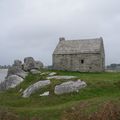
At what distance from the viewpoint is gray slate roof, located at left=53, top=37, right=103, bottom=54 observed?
57.5 m

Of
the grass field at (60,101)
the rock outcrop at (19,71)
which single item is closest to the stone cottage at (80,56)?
the rock outcrop at (19,71)

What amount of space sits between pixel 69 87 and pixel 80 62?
2612cm

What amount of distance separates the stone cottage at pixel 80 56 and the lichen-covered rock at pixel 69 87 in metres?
24.1

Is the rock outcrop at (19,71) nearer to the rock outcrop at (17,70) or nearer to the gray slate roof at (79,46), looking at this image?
the rock outcrop at (17,70)

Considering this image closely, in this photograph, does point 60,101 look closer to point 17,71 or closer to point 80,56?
point 17,71

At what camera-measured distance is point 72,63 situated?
5859 cm

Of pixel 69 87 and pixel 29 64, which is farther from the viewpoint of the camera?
pixel 29 64

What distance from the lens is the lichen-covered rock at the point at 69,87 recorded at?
3148cm

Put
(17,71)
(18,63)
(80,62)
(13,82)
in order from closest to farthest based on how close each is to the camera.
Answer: (13,82)
(17,71)
(18,63)
(80,62)

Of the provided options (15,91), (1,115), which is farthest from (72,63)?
(1,115)

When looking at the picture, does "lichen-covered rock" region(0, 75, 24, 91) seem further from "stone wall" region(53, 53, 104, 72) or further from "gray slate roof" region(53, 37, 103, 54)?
"gray slate roof" region(53, 37, 103, 54)

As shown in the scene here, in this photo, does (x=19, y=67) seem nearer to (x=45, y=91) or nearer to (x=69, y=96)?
(x=45, y=91)

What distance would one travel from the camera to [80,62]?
190 feet

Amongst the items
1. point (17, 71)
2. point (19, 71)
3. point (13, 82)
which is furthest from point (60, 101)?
point (17, 71)
